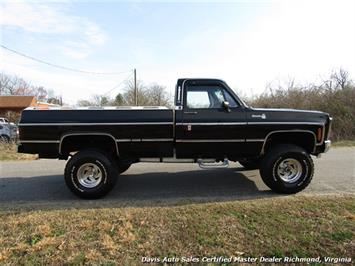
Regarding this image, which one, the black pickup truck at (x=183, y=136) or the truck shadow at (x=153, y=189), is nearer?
the truck shadow at (x=153, y=189)

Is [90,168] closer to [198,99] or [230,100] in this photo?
[198,99]

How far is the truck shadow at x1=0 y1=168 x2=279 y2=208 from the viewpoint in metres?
5.65

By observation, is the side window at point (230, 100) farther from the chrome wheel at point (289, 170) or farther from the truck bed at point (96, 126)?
the chrome wheel at point (289, 170)

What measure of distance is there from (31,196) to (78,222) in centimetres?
208

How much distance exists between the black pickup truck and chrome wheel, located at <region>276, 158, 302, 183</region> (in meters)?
0.02

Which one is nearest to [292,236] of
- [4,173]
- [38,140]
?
[38,140]

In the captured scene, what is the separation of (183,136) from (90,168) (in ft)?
5.82

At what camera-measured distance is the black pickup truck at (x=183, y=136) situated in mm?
5754

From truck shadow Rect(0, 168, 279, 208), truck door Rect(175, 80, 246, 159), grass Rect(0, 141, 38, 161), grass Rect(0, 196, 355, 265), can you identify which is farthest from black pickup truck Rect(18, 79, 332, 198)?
grass Rect(0, 141, 38, 161)

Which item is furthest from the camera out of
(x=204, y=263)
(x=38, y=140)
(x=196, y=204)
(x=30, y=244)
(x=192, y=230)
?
(x=38, y=140)

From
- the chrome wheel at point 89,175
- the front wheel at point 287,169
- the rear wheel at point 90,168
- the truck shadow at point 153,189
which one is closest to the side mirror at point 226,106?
→ the front wheel at point 287,169

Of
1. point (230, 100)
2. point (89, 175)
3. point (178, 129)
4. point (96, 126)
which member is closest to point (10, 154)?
point (89, 175)

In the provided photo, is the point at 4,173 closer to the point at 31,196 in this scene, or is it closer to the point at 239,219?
the point at 31,196

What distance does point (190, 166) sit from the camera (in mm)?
8703
